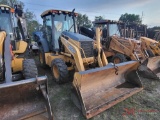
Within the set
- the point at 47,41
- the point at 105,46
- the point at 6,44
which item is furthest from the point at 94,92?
the point at 105,46

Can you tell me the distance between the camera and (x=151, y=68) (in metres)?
4.95

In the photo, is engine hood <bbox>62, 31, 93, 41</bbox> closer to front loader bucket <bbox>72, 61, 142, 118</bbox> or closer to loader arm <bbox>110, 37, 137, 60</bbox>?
front loader bucket <bbox>72, 61, 142, 118</bbox>

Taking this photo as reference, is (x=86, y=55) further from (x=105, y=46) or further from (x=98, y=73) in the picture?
(x=105, y=46)

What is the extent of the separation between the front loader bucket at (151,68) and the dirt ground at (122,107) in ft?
2.56

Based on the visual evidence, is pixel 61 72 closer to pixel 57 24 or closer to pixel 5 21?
pixel 57 24

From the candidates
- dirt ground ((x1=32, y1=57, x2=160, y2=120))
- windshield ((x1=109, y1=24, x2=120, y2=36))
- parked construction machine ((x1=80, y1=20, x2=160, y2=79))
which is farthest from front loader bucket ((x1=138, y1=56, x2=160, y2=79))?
windshield ((x1=109, y1=24, x2=120, y2=36))

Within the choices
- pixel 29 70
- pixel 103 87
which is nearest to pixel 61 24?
pixel 29 70

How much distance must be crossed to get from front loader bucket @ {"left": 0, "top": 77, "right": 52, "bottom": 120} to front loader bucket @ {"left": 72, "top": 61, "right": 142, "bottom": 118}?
26.7 inches

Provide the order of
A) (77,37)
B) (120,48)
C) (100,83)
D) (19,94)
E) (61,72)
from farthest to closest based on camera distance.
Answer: (120,48) < (77,37) < (61,72) < (100,83) < (19,94)

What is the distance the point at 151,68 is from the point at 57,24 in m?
3.66

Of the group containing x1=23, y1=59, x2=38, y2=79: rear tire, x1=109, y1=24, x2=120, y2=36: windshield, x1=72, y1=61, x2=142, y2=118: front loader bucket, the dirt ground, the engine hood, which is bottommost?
the dirt ground

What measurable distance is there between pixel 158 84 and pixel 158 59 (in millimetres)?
1207

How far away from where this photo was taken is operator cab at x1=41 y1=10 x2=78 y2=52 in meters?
4.82

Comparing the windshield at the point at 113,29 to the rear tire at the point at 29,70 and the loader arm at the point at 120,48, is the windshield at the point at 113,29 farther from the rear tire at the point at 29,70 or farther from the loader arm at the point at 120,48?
the rear tire at the point at 29,70
